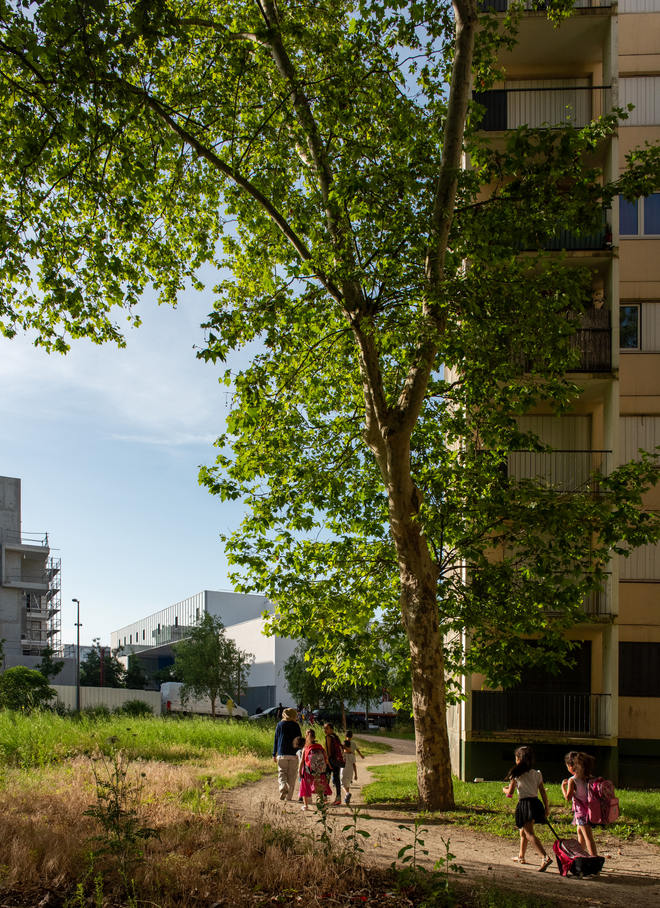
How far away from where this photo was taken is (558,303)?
13.3 meters

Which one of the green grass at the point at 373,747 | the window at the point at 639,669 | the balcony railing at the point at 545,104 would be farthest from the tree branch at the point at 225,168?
the green grass at the point at 373,747

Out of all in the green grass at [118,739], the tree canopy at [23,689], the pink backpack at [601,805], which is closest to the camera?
the pink backpack at [601,805]

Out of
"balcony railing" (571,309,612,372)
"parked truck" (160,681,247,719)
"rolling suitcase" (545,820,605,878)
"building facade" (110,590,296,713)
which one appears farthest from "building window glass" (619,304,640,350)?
"parked truck" (160,681,247,719)

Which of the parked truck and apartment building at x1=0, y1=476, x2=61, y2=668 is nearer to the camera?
the parked truck

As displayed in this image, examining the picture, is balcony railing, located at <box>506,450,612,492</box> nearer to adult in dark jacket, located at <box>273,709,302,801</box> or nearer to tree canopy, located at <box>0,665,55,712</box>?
adult in dark jacket, located at <box>273,709,302,801</box>

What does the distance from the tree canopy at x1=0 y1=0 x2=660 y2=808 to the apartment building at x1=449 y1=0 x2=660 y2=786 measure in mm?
5458

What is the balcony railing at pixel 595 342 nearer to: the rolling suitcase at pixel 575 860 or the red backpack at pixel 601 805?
the red backpack at pixel 601 805

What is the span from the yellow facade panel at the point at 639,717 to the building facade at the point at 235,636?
117ft

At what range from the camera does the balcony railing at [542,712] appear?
65.4ft

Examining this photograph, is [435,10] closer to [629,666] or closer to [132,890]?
[132,890]

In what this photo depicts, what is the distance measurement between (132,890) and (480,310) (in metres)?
9.13

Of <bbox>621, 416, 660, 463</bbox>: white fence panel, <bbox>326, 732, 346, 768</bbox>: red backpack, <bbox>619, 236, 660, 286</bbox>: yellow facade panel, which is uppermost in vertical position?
<bbox>619, 236, 660, 286</bbox>: yellow facade panel

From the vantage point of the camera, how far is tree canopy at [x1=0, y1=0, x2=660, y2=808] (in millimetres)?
12555

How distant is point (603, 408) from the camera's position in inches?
846
